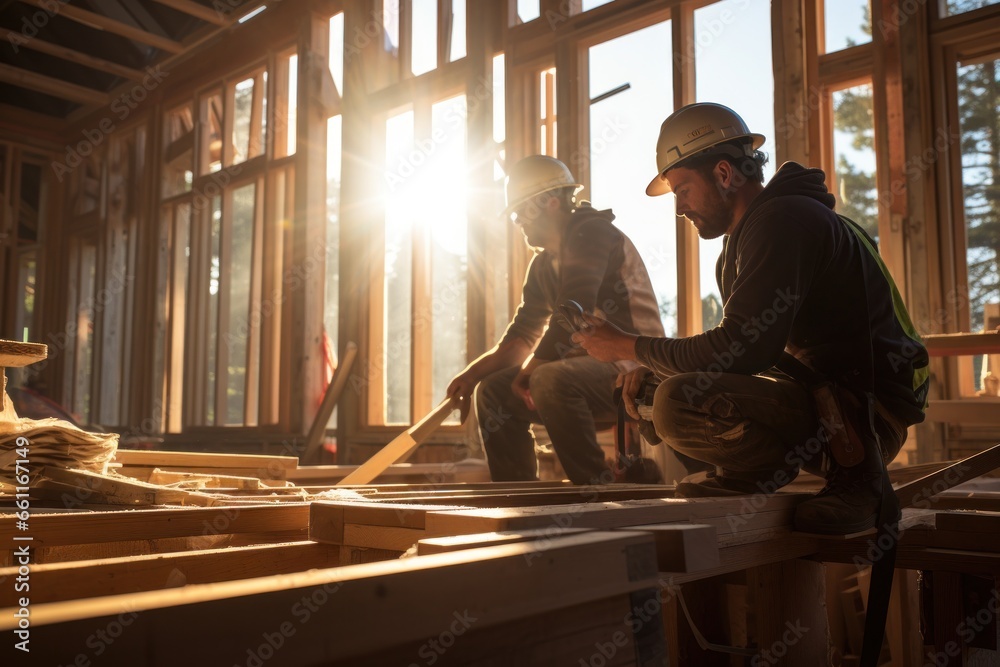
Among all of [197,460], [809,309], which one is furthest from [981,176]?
[197,460]

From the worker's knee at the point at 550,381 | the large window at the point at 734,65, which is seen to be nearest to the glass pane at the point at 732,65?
the large window at the point at 734,65

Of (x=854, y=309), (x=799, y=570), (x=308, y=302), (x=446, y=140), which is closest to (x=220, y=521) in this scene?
(x=799, y=570)

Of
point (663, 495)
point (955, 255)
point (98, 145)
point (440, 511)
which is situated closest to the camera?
point (440, 511)

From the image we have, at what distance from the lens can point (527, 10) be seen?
20.6ft

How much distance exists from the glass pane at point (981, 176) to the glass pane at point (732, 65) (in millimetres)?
2159

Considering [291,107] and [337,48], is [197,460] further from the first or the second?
[291,107]

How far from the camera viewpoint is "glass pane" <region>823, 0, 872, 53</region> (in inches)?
198

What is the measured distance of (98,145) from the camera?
36.7ft

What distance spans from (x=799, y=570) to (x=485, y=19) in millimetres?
5216

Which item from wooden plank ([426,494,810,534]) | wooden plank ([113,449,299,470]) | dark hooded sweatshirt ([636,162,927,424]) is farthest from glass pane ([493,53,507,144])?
wooden plank ([426,494,810,534])

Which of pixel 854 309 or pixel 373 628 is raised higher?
pixel 854 309

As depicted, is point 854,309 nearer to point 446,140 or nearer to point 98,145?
point 446,140

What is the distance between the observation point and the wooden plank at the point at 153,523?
1.72 m

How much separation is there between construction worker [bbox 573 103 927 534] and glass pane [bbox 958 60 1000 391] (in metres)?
4.30
